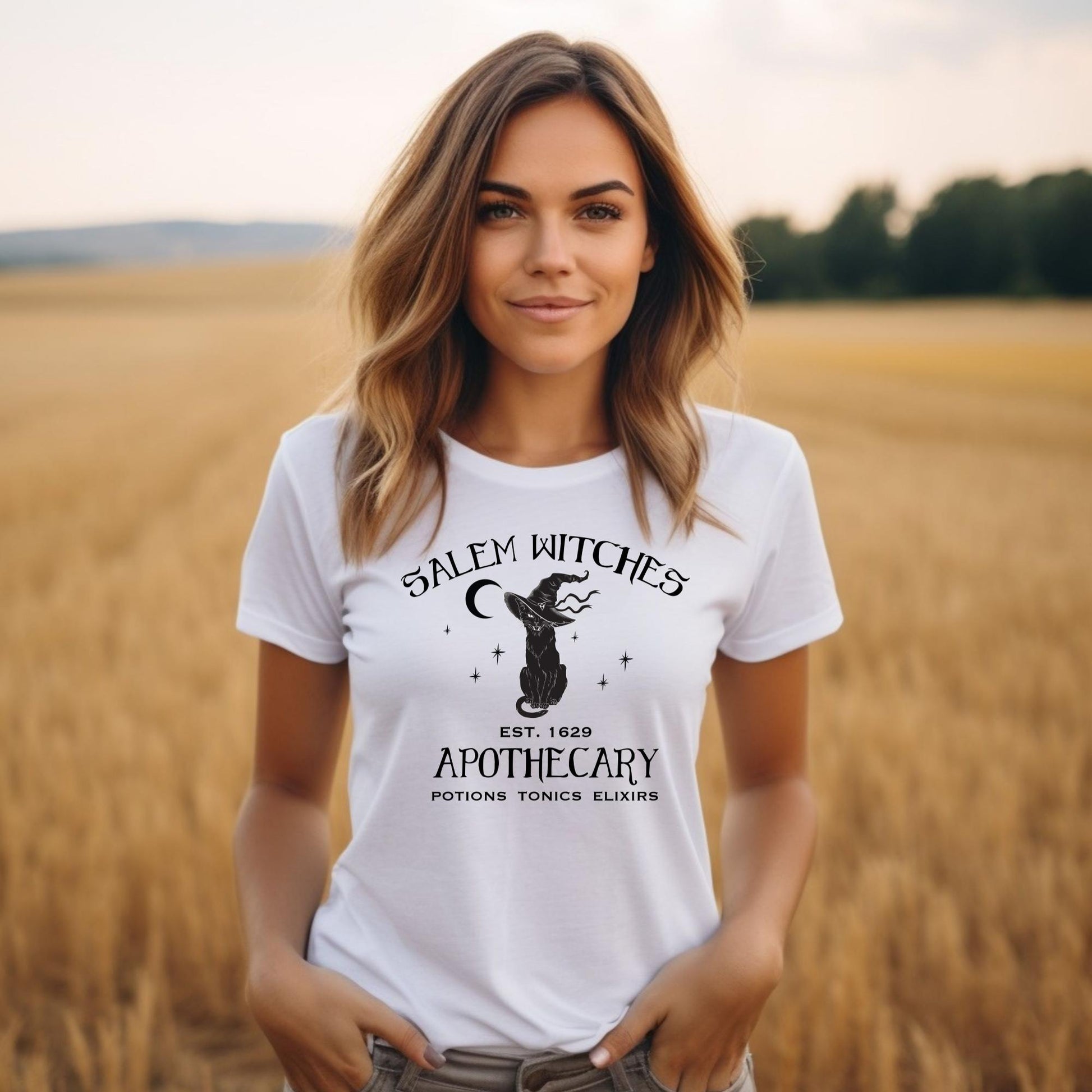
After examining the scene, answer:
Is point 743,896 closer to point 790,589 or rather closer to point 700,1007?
point 700,1007

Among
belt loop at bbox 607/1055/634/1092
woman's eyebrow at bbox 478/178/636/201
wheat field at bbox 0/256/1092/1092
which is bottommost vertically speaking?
wheat field at bbox 0/256/1092/1092

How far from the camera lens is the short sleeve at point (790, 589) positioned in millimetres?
1490

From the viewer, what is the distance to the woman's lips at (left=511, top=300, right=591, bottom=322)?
1.44 meters

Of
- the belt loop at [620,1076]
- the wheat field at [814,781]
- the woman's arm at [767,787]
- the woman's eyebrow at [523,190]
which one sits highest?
the woman's eyebrow at [523,190]

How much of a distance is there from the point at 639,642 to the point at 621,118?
0.69m

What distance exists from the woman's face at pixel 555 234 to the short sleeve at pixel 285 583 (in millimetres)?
348

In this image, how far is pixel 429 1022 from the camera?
133 centimetres

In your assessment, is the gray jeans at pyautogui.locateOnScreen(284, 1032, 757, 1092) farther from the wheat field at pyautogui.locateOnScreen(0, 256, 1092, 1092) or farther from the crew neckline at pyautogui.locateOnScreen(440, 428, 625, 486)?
the wheat field at pyautogui.locateOnScreen(0, 256, 1092, 1092)

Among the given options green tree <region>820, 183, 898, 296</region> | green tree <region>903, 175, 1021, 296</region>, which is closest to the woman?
green tree <region>903, 175, 1021, 296</region>

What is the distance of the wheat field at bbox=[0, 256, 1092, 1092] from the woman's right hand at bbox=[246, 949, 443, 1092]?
0.98 meters

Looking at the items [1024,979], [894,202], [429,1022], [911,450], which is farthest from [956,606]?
[894,202]

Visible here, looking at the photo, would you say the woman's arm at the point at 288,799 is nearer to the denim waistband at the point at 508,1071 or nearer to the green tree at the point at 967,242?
the denim waistband at the point at 508,1071

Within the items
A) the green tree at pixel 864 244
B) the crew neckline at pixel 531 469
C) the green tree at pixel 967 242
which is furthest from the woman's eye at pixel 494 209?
the green tree at pixel 864 244

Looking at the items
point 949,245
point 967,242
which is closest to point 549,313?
point 967,242
